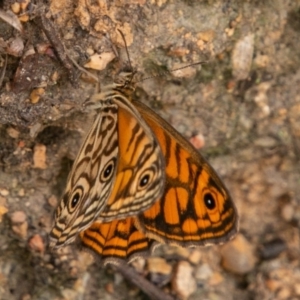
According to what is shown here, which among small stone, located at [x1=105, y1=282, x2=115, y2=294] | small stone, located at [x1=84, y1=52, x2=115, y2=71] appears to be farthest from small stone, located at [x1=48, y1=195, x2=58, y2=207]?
small stone, located at [x1=84, y1=52, x2=115, y2=71]

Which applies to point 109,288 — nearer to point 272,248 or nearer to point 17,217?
point 17,217

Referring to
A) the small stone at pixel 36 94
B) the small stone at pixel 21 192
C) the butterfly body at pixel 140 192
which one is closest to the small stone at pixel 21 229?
the small stone at pixel 21 192

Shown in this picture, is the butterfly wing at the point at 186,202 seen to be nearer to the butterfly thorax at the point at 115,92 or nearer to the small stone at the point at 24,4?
the butterfly thorax at the point at 115,92

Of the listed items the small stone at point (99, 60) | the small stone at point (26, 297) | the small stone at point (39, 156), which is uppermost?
the small stone at point (99, 60)

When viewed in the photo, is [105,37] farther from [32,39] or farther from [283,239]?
[283,239]

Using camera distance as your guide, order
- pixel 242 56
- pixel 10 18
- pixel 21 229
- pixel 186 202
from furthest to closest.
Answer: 1. pixel 242 56
2. pixel 21 229
3. pixel 186 202
4. pixel 10 18

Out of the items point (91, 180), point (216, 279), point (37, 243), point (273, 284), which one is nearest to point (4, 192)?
point (37, 243)

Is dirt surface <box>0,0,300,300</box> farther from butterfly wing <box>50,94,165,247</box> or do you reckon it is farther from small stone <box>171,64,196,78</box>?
butterfly wing <box>50,94,165,247</box>
